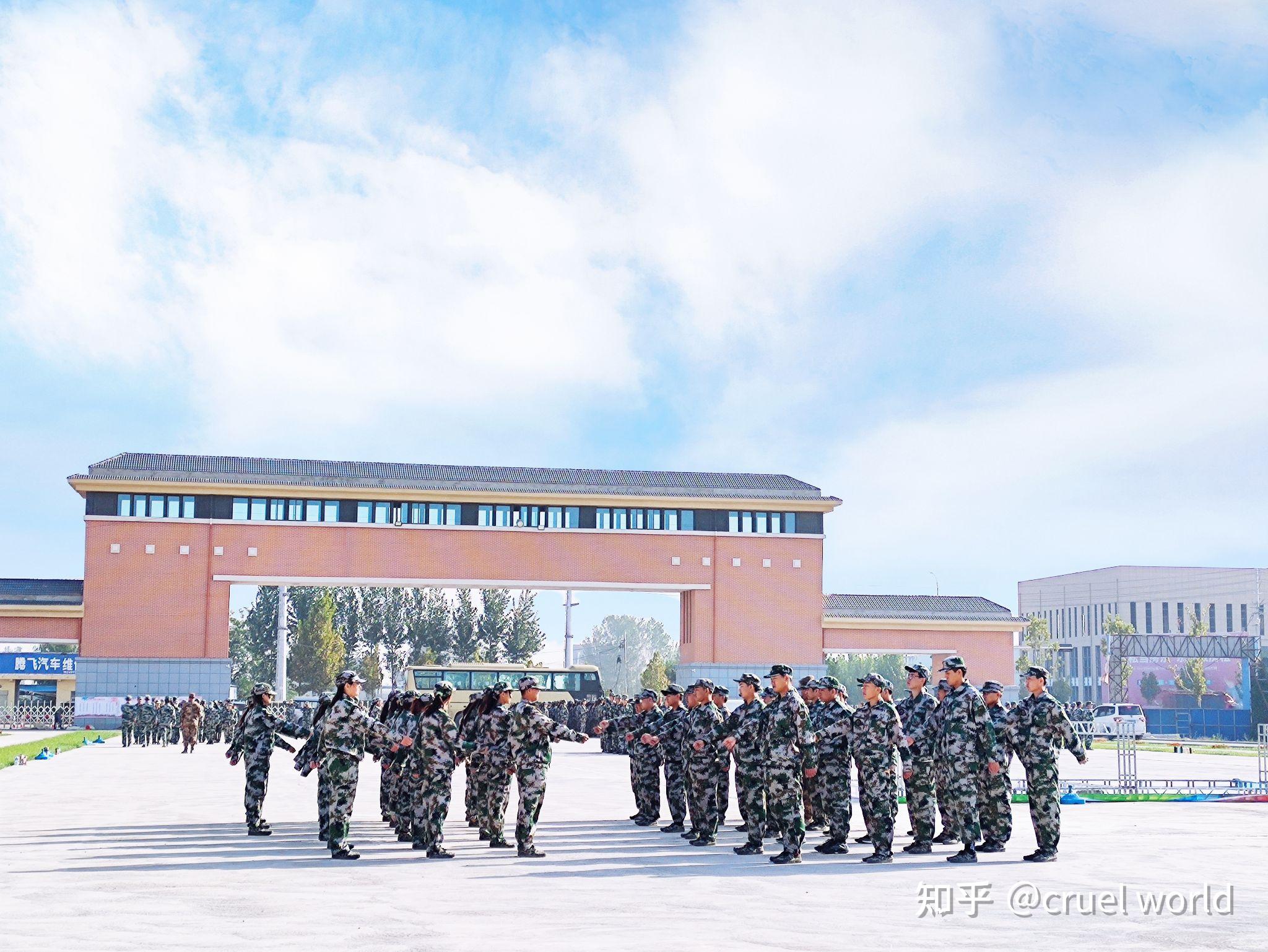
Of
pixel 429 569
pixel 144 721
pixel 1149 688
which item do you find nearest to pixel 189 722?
pixel 144 721

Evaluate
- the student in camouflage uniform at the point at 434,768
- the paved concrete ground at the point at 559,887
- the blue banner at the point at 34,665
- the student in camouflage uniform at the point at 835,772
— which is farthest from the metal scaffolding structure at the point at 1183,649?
the student in camouflage uniform at the point at 434,768

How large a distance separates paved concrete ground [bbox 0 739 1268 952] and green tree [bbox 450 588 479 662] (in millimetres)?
68657

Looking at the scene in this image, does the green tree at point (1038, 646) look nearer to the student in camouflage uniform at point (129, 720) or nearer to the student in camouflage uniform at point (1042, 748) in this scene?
the student in camouflage uniform at point (129, 720)

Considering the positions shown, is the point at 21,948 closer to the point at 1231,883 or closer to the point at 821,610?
the point at 1231,883

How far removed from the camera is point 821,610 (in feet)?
186

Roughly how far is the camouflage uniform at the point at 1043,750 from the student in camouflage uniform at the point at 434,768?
219 inches

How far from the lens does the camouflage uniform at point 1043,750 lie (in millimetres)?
13492

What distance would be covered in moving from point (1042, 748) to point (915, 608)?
45464mm

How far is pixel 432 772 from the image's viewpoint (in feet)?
46.4

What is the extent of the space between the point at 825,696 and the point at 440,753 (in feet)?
12.9

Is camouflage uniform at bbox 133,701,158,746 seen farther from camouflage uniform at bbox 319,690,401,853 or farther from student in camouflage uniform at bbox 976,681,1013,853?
student in camouflage uniform at bbox 976,681,1013,853

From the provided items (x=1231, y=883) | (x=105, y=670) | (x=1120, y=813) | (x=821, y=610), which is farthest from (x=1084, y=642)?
(x=1231, y=883)

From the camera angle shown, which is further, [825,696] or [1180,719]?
[1180,719]

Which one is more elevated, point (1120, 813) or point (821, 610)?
point (821, 610)
